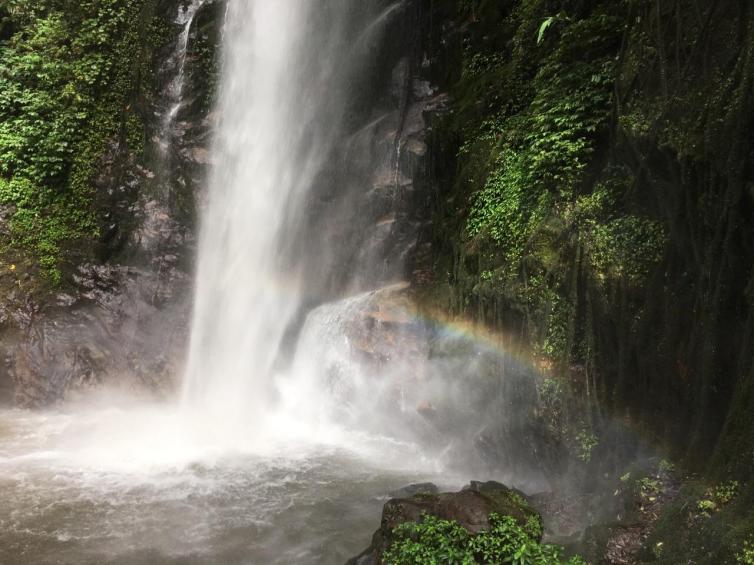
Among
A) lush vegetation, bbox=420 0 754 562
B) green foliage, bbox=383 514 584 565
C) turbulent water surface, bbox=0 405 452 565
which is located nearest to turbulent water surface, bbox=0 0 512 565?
turbulent water surface, bbox=0 405 452 565

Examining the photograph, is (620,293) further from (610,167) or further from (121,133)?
(121,133)

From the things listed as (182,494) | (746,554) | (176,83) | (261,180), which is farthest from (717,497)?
(176,83)

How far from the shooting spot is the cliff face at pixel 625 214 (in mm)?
4383

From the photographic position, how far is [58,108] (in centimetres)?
1362

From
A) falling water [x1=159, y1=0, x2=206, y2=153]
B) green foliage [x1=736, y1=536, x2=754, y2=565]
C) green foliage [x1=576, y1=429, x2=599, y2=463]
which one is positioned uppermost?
falling water [x1=159, y1=0, x2=206, y2=153]

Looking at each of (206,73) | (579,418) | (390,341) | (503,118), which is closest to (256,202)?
(206,73)

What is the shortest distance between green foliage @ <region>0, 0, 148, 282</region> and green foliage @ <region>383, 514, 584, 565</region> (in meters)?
11.3

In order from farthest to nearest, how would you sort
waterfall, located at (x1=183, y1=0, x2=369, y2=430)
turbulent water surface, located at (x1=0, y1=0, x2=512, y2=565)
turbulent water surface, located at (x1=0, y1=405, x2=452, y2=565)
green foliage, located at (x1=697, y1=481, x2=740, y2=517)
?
waterfall, located at (x1=183, y1=0, x2=369, y2=430)
turbulent water surface, located at (x1=0, y1=0, x2=512, y2=565)
turbulent water surface, located at (x1=0, y1=405, x2=452, y2=565)
green foliage, located at (x1=697, y1=481, x2=740, y2=517)

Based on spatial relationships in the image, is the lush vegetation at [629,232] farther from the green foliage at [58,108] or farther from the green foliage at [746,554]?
the green foliage at [58,108]

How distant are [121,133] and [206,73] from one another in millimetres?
2721

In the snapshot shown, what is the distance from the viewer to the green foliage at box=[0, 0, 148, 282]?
1282 centimetres

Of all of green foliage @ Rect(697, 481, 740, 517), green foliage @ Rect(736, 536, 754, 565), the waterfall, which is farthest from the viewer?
the waterfall

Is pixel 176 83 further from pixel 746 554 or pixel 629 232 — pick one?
pixel 746 554

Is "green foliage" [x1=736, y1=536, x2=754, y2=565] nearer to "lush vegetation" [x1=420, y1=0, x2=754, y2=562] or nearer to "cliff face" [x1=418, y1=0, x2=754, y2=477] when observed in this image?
"lush vegetation" [x1=420, y1=0, x2=754, y2=562]
